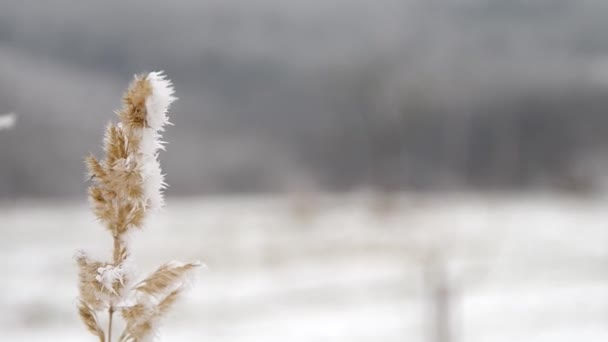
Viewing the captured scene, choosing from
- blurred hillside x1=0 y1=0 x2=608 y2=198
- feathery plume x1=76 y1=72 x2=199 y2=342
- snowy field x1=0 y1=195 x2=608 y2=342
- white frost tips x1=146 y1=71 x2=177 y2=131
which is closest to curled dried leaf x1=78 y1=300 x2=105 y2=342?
feathery plume x1=76 y1=72 x2=199 y2=342

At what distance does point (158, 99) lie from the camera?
0.34m

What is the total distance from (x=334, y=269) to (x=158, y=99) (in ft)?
29.0

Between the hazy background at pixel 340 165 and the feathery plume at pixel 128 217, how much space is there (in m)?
0.02

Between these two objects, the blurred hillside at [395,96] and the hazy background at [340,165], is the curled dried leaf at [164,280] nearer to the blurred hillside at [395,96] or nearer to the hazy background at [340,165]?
the hazy background at [340,165]

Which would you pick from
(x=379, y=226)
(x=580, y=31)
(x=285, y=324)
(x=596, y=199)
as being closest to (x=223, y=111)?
(x=379, y=226)

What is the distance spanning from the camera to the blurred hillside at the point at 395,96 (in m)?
10.4

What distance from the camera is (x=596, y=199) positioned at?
19438 mm

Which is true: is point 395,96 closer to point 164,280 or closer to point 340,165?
point 340,165

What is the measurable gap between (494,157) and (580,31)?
20.0 feet

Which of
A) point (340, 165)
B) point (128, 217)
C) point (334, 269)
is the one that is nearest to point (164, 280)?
point (128, 217)

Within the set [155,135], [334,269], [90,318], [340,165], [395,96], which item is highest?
A: [395,96]

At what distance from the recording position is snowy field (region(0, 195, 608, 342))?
5328mm

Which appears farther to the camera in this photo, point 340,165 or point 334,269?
point 340,165

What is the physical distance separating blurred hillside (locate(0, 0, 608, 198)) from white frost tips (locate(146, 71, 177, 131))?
24.8 feet
